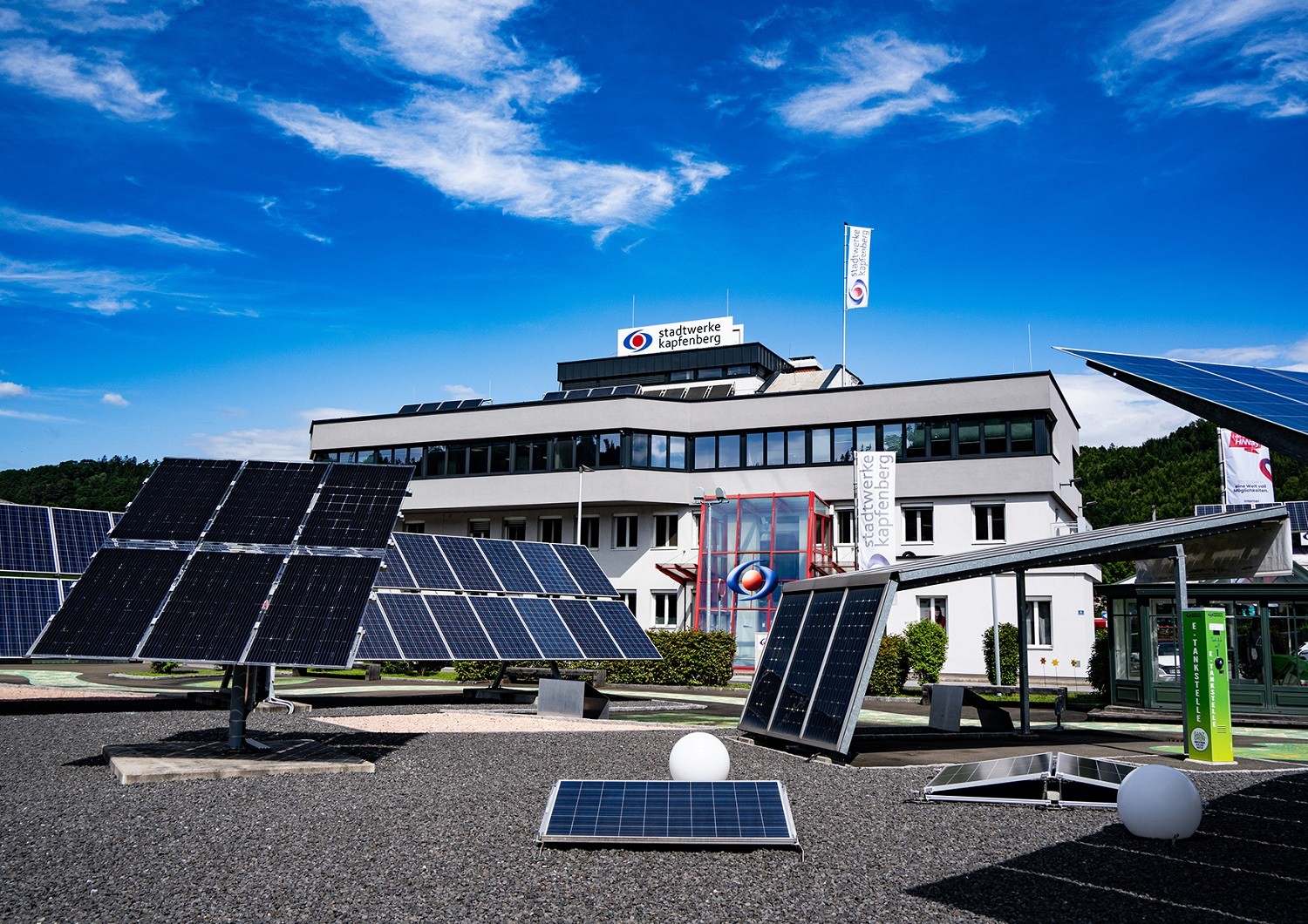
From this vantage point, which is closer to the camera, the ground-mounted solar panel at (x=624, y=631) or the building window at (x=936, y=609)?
the ground-mounted solar panel at (x=624, y=631)

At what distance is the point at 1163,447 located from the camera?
9319cm

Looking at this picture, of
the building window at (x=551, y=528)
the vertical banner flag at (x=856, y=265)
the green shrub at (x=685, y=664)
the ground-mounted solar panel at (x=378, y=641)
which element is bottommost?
the green shrub at (x=685, y=664)

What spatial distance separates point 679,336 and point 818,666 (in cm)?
5955

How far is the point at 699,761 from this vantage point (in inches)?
476

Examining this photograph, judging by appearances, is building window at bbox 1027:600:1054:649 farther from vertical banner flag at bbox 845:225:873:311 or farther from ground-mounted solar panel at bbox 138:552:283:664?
ground-mounted solar panel at bbox 138:552:283:664

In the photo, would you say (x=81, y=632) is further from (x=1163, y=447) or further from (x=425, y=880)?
(x=1163, y=447)

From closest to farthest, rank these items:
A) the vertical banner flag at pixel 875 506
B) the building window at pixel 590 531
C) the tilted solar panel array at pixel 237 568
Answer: the tilted solar panel array at pixel 237 568, the vertical banner flag at pixel 875 506, the building window at pixel 590 531

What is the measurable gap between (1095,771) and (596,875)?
6.31 meters

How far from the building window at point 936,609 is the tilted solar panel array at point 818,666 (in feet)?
85.8

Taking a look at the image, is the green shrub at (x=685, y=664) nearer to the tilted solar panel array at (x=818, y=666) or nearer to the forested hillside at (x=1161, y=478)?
the tilted solar panel array at (x=818, y=666)

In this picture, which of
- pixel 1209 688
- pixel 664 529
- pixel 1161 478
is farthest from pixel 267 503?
pixel 1161 478

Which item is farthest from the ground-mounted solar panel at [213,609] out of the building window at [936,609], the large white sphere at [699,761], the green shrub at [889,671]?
the building window at [936,609]

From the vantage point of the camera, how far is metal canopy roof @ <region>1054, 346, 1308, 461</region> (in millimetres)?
7680

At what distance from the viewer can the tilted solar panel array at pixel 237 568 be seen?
485 inches
